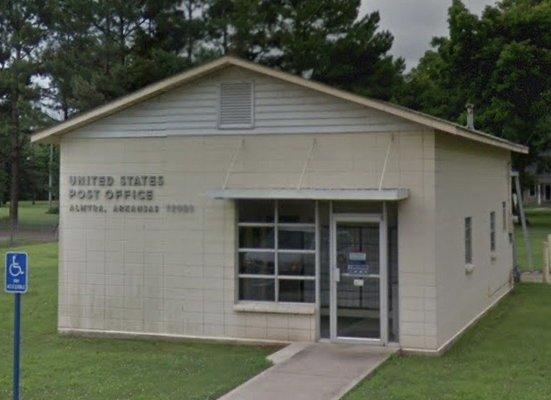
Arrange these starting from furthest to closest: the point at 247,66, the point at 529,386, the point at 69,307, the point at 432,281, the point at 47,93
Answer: the point at 47,93, the point at 69,307, the point at 247,66, the point at 432,281, the point at 529,386

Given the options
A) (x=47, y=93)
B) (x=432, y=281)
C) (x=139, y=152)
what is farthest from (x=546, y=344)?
(x=47, y=93)

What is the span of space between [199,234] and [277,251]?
143 centimetres

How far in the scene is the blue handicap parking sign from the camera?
8422mm

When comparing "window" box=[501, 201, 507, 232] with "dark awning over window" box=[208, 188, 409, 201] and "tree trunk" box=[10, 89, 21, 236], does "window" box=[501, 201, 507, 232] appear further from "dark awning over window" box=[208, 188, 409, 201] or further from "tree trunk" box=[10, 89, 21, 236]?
"tree trunk" box=[10, 89, 21, 236]

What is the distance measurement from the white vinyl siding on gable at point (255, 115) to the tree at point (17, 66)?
129 feet

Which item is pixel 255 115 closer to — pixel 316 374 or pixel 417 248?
pixel 417 248

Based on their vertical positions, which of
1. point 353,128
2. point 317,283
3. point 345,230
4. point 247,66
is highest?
point 247,66

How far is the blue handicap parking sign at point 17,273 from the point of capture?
842cm

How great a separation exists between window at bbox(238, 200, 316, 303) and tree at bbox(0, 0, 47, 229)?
40653 millimetres

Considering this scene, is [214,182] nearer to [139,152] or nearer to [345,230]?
[139,152]

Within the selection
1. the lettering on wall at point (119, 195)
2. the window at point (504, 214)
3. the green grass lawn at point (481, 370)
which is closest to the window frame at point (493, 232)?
the window at point (504, 214)

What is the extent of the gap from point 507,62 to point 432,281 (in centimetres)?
3410

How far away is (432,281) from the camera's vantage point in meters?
12.6

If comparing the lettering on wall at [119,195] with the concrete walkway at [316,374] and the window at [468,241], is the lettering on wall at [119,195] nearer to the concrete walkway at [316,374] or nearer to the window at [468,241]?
the concrete walkway at [316,374]
